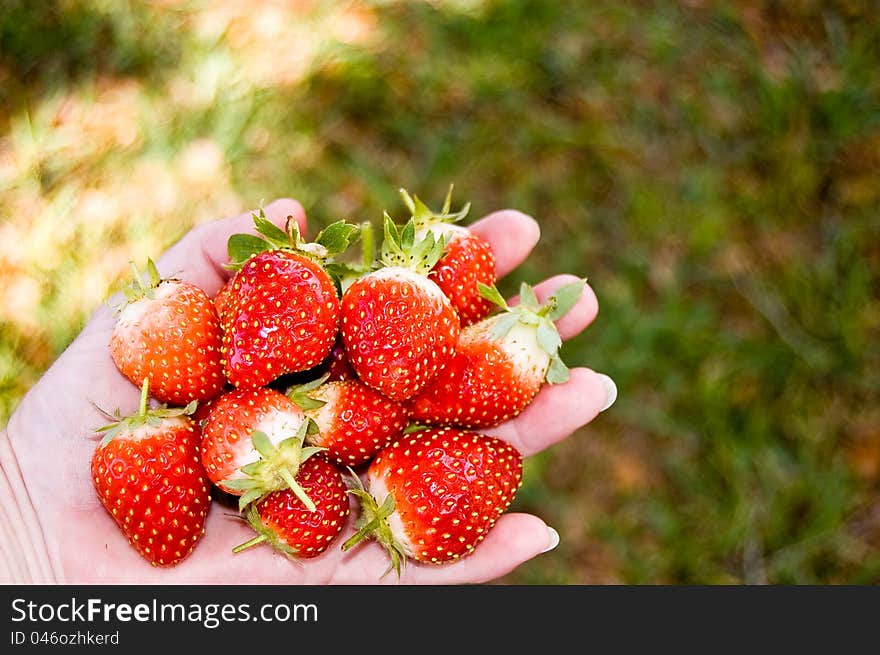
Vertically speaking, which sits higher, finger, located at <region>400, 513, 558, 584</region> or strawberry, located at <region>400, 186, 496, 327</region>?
strawberry, located at <region>400, 186, 496, 327</region>

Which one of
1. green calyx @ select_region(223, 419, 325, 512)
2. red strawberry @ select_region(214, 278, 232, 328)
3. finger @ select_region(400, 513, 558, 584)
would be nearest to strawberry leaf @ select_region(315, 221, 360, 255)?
red strawberry @ select_region(214, 278, 232, 328)

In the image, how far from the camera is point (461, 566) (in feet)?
5.24

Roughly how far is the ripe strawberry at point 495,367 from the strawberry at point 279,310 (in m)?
0.21

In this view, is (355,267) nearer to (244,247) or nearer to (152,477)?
(244,247)

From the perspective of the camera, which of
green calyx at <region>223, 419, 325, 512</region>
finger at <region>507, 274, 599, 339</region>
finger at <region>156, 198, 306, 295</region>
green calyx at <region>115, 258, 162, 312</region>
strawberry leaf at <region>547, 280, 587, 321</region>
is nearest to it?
green calyx at <region>223, 419, 325, 512</region>

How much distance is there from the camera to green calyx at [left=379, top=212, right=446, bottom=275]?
146 cm

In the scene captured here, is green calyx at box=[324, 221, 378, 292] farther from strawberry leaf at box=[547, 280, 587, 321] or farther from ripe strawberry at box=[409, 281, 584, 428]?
strawberry leaf at box=[547, 280, 587, 321]

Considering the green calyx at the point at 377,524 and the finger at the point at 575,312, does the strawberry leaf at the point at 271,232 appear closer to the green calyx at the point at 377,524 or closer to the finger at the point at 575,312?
the green calyx at the point at 377,524

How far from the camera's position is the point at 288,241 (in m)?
1.44

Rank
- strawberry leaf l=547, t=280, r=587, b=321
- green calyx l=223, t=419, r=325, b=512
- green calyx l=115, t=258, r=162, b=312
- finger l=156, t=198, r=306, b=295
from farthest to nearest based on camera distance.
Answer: finger l=156, t=198, r=306, b=295 < strawberry leaf l=547, t=280, r=587, b=321 < green calyx l=115, t=258, r=162, b=312 < green calyx l=223, t=419, r=325, b=512

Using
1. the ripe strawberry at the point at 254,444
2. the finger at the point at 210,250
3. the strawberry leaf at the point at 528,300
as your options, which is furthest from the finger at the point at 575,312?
the ripe strawberry at the point at 254,444
